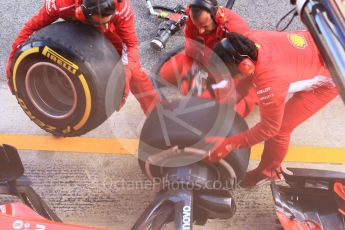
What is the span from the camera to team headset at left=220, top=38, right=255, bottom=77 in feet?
6.00

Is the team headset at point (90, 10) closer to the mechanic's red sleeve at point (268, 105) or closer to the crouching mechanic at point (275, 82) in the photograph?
the crouching mechanic at point (275, 82)

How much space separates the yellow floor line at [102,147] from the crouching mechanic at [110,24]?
1.13 feet

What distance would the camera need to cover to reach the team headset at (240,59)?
183 cm

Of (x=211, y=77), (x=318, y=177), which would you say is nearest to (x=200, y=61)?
(x=211, y=77)

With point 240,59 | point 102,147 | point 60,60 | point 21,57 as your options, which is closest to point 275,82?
point 240,59

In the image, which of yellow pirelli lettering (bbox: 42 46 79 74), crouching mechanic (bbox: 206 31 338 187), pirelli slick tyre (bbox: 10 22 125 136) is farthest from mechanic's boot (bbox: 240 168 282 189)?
yellow pirelli lettering (bbox: 42 46 79 74)

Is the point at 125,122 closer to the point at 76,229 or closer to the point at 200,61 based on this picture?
the point at 200,61

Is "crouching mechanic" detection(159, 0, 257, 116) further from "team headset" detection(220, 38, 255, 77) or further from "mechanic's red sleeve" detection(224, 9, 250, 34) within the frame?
"team headset" detection(220, 38, 255, 77)

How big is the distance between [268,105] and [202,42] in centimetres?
49

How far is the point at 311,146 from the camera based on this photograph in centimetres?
274

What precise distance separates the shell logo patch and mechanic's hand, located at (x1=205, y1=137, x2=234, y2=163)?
63 centimetres

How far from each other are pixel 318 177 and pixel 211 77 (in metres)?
0.65

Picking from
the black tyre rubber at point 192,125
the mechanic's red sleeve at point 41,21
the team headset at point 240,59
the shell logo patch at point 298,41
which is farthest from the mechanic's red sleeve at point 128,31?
the shell logo patch at point 298,41

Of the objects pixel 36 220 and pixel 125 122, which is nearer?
pixel 36 220
